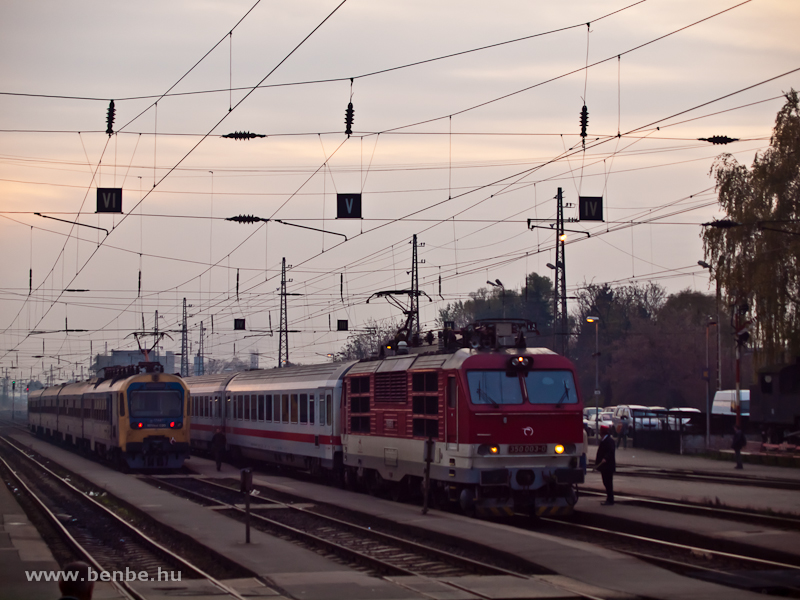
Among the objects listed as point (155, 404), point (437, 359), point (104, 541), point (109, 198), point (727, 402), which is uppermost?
point (109, 198)

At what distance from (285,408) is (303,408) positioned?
2338mm

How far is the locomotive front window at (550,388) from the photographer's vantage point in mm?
17984

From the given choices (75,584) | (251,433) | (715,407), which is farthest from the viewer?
(715,407)

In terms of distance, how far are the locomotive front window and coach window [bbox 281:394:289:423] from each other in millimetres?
13318

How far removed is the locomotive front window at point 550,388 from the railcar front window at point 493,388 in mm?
267

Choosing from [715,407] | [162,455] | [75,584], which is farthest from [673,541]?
[715,407]

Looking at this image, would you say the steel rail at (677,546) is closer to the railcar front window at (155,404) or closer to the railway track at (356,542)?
the railway track at (356,542)

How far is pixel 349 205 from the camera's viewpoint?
23766mm

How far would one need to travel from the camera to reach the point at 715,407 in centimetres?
5806

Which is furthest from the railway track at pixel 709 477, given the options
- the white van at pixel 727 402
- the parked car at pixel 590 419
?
the white van at pixel 727 402

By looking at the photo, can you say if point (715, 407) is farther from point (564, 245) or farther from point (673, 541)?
point (673, 541)

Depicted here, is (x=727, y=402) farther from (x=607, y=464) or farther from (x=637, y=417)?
(x=607, y=464)

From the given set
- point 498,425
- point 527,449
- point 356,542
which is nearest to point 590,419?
point 527,449

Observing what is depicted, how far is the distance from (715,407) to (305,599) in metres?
51.5
